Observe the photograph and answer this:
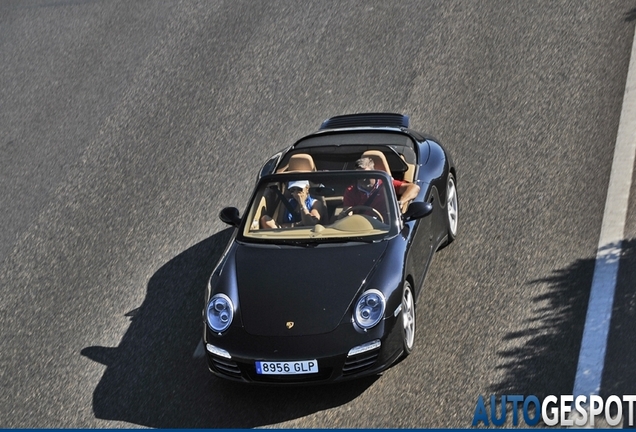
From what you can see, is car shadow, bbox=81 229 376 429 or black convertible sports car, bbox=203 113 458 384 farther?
car shadow, bbox=81 229 376 429

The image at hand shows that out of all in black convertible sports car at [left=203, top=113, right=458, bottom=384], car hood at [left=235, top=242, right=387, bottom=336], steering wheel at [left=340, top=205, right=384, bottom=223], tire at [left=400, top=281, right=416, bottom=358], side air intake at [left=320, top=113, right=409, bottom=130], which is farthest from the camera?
side air intake at [left=320, top=113, right=409, bottom=130]

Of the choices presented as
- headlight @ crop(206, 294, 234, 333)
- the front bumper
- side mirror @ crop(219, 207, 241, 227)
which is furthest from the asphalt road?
side mirror @ crop(219, 207, 241, 227)

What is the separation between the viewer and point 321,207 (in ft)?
28.2

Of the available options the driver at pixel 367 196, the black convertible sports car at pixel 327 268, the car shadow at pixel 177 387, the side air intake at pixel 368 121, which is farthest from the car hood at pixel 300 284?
the side air intake at pixel 368 121

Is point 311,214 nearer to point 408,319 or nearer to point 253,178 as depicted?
point 408,319

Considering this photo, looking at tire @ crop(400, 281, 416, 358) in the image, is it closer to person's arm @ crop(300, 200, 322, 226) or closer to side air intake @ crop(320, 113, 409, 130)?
person's arm @ crop(300, 200, 322, 226)

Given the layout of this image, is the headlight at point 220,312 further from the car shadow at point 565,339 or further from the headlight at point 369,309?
the car shadow at point 565,339

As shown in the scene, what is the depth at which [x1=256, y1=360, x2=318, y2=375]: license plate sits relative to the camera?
726cm

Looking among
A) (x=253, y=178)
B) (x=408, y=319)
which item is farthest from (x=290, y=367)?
(x=253, y=178)

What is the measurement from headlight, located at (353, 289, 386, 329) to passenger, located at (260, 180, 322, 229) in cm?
116

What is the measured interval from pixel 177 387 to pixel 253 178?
3.91m

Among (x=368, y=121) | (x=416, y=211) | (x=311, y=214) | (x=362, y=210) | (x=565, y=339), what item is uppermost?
(x=311, y=214)

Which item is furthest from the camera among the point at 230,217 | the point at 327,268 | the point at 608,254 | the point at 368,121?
the point at 368,121

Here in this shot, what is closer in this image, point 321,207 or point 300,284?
point 300,284
